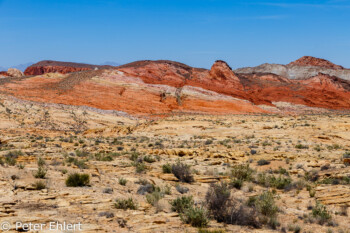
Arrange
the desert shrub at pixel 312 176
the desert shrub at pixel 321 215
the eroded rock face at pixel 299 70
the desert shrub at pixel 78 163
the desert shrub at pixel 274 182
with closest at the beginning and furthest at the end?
the desert shrub at pixel 321 215
the desert shrub at pixel 274 182
the desert shrub at pixel 78 163
the desert shrub at pixel 312 176
the eroded rock face at pixel 299 70

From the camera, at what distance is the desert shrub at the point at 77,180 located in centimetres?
920

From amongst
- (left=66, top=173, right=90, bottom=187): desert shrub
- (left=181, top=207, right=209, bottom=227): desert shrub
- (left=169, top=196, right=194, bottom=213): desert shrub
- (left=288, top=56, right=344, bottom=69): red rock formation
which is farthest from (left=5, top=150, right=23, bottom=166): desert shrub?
(left=288, top=56, right=344, bottom=69): red rock formation

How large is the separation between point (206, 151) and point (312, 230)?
32.2 feet

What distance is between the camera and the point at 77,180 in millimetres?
9328

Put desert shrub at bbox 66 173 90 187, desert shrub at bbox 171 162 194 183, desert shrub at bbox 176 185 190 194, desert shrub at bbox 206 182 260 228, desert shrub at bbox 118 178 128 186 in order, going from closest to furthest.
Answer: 1. desert shrub at bbox 206 182 260 228
2. desert shrub at bbox 66 173 90 187
3. desert shrub at bbox 176 185 190 194
4. desert shrub at bbox 118 178 128 186
5. desert shrub at bbox 171 162 194 183

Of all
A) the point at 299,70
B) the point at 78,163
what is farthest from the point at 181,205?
the point at 299,70

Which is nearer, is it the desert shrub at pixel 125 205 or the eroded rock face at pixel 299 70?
the desert shrub at pixel 125 205

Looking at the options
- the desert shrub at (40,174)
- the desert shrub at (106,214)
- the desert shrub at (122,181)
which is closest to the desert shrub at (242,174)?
the desert shrub at (122,181)

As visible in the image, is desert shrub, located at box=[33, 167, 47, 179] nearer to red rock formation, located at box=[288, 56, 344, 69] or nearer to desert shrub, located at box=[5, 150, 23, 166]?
desert shrub, located at box=[5, 150, 23, 166]

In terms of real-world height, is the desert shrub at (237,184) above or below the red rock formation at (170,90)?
below

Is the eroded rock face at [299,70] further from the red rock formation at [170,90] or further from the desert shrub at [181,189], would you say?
the desert shrub at [181,189]

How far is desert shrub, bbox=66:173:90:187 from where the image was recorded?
30.2ft

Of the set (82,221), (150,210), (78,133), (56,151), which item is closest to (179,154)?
(56,151)

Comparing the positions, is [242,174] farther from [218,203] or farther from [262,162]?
[218,203]
